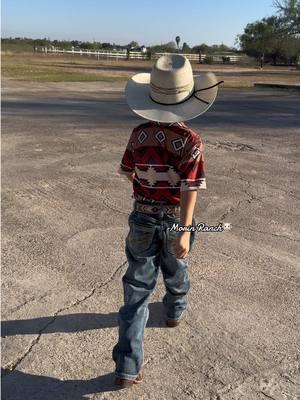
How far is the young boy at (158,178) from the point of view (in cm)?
257

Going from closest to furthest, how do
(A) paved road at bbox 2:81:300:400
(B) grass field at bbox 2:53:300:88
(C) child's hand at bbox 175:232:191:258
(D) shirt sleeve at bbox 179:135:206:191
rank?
(D) shirt sleeve at bbox 179:135:206:191, (C) child's hand at bbox 175:232:191:258, (A) paved road at bbox 2:81:300:400, (B) grass field at bbox 2:53:300:88

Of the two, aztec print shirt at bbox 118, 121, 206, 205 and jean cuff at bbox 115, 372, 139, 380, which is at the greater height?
aztec print shirt at bbox 118, 121, 206, 205

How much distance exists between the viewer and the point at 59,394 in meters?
2.62

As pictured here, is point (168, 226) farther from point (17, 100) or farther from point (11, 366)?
point (17, 100)

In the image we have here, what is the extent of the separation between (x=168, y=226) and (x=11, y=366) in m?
1.10

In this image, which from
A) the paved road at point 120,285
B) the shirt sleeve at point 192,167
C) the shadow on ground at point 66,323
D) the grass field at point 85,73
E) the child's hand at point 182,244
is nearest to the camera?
the shirt sleeve at point 192,167

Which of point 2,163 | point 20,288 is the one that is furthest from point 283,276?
point 2,163

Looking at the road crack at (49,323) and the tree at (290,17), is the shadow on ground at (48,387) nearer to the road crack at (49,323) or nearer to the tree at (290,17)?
the road crack at (49,323)

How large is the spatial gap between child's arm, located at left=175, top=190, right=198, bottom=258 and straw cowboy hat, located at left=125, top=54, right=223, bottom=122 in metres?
0.36

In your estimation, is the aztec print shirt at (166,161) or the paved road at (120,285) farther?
the paved road at (120,285)

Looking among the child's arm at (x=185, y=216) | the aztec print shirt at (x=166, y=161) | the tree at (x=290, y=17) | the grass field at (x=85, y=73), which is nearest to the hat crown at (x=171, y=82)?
the aztec print shirt at (x=166, y=161)

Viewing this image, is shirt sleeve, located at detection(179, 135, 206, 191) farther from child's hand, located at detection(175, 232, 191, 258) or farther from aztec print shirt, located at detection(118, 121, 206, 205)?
child's hand, located at detection(175, 232, 191, 258)

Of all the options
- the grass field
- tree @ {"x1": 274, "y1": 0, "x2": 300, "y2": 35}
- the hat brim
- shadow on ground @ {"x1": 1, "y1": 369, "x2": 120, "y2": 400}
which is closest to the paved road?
shadow on ground @ {"x1": 1, "y1": 369, "x2": 120, "y2": 400}

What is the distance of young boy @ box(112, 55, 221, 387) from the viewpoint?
2570 mm
